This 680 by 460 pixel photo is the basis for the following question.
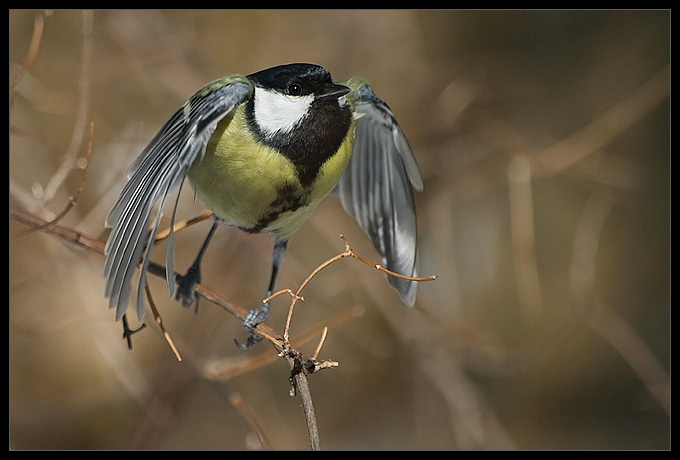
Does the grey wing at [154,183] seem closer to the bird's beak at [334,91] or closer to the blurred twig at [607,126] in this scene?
the bird's beak at [334,91]

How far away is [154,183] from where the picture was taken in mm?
1566

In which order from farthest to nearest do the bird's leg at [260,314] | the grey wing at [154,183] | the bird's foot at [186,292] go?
1. the bird's foot at [186,292]
2. the bird's leg at [260,314]
3. the grey wing at [154,183]

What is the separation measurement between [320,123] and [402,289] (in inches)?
23.7

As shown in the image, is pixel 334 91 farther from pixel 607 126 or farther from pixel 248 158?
pixel 607 126

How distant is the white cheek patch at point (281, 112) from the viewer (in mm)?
1706

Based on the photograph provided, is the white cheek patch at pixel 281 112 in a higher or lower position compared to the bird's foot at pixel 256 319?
higher

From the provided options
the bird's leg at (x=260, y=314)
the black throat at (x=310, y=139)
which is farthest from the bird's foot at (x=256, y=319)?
the black throat at (x=310, y=139)

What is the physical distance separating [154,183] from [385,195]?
0.79 m

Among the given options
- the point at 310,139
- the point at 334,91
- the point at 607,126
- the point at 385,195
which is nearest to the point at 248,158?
the point at 310,139

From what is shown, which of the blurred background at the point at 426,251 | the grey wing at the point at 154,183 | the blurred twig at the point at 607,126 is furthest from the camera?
the blurred twig at the point at 607,126

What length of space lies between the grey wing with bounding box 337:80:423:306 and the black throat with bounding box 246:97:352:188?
0.93ft

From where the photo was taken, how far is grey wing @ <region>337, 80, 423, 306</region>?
207 cm

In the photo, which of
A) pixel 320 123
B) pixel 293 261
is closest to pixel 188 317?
pixel 293 261
